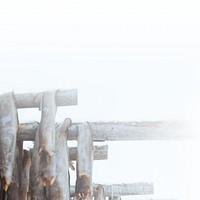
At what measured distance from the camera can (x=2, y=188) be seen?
4078mm

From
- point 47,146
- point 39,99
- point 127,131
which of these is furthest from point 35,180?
point 127,131

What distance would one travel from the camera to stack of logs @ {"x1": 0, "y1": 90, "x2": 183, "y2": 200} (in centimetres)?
408

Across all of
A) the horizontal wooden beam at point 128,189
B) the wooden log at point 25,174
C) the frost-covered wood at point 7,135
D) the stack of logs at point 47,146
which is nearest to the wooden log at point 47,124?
the stack of logs at point 47,146

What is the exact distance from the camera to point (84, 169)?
163 inches

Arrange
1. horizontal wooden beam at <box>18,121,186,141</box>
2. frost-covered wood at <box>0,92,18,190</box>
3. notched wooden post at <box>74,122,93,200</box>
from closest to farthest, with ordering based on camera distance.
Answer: frost-covered wood at <box>0,92,18,190</box> → notched wooden post at <box>74,122,93,200</box> → horizontal wooden beam at <box>18,121,186,141</box>

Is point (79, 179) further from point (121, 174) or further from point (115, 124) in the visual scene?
point (121, 174)

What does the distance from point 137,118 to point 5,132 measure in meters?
1.12

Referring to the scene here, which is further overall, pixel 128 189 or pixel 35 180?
pixel 128 189

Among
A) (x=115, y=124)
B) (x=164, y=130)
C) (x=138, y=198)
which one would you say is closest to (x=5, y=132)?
(x=115, y=124)

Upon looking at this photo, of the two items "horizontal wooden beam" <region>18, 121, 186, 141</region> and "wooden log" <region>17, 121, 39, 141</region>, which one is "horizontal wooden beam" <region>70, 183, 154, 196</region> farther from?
"wooden log" <region>17, 121, 39, 141</region>

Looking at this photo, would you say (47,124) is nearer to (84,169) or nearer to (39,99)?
(39,99)

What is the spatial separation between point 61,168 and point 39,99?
0.60 metres

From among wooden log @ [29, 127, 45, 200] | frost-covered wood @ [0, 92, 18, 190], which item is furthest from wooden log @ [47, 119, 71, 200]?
frost-covered wood @ [0, 92, 18, 190]

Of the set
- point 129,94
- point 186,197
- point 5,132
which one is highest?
point 129,94
